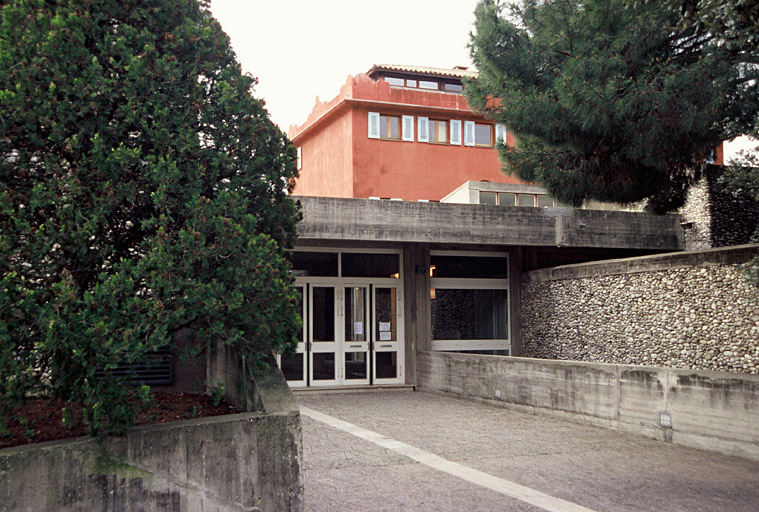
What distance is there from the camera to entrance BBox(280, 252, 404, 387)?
1552 cm

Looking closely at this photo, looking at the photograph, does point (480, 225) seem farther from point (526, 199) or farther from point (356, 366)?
point (526, 199)

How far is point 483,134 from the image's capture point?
1075 inches

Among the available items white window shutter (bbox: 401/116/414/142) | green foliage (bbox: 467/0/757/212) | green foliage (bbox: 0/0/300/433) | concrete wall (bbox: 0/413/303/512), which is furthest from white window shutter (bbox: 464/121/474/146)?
concrete wall (bbox: 0/413/303/512)

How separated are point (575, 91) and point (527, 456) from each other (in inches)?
205

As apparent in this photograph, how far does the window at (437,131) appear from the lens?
86.7ft

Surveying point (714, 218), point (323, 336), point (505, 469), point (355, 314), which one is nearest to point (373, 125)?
point (355, 314)

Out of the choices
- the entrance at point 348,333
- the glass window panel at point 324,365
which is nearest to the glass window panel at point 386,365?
the entrance at point 348,333

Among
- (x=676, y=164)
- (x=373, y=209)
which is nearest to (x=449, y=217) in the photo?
(x=373, y=209)

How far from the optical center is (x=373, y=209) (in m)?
14.3

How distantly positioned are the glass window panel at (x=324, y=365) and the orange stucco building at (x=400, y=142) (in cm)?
1014

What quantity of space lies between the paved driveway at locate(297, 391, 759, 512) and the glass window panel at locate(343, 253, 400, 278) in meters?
5.48

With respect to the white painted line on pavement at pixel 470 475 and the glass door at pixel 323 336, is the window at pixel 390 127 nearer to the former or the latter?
the glass door at pixel 323 336

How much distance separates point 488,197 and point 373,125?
648 centimetres

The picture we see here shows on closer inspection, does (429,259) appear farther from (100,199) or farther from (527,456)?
(100,199)
